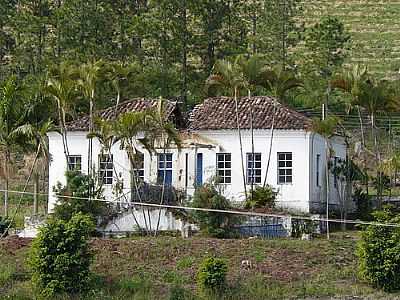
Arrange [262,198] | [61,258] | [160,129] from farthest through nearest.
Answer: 1. [262,198]
2. [160,129]
3. [61,258]

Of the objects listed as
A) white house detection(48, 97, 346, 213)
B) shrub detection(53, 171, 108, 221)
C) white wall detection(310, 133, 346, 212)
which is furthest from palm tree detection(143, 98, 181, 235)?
white wall detection(310, 133, 346, 212)

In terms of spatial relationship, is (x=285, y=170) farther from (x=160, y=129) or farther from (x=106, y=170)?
(x=106, y=170)

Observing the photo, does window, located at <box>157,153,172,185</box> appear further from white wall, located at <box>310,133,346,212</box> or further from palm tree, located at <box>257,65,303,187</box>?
white wall, located at <box>310,133,346,212</box>

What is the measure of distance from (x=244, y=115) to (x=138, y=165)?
176 inches

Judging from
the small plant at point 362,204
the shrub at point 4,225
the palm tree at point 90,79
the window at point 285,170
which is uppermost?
the palm tree at point 90,79

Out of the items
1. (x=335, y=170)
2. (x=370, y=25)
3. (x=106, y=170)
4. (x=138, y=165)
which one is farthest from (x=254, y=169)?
(x=370, y=25)

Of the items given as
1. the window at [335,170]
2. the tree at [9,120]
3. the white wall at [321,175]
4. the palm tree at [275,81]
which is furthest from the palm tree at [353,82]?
the tree at [9,120]

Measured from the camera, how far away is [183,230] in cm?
3528

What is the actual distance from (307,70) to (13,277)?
2703cm

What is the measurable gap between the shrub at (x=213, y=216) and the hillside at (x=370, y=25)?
40.6m

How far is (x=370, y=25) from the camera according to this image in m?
89.1

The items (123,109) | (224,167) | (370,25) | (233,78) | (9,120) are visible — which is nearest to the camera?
(9,120)

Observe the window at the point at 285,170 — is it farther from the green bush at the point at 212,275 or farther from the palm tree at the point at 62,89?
the green bush at the point at 212,275

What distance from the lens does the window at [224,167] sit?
39031mm
